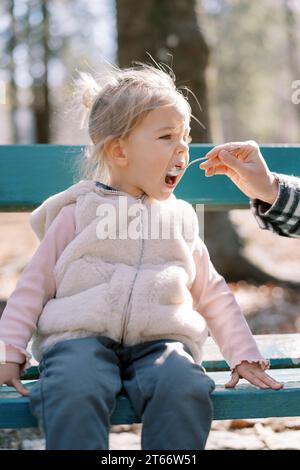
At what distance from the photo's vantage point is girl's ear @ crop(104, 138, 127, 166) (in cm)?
217

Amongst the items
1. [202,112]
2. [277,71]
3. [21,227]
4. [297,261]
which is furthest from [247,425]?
[277,71]

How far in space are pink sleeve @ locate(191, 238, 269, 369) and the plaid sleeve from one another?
215mm

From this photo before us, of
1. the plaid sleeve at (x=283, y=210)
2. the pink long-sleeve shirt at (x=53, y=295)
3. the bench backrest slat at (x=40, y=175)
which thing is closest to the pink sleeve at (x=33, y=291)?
the pink long-sleeve shirt at (x=53, y=295)

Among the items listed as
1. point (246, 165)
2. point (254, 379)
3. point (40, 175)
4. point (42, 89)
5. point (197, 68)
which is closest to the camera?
point (254, 379)

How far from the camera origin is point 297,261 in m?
6.79

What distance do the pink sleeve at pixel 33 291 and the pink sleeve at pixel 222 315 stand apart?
1.36 ft

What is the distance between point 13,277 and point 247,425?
338cm

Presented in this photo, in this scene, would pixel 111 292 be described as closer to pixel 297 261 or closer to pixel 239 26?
pixel 297 261

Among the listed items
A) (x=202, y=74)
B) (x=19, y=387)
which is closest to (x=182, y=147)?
(x=19, y=387)

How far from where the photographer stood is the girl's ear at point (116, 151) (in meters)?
2.17

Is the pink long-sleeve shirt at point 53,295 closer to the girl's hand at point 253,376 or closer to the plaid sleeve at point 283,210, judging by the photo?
the girl's hand at point 253,376

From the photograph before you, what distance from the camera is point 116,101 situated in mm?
2143

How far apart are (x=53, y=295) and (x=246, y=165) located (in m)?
0.68

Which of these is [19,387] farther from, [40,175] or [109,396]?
[40,175]
